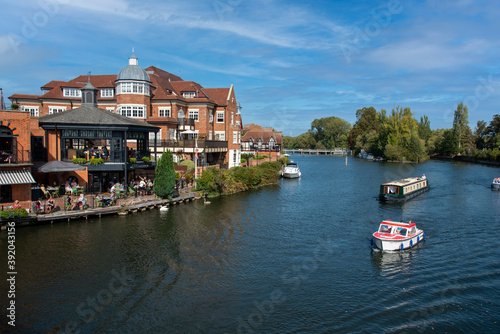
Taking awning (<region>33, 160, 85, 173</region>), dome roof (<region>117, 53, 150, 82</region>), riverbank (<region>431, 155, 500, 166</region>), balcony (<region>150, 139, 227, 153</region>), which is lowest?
riverbank (<region>431, 155, 500, 166</region>)

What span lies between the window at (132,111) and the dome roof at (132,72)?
11.5 ft

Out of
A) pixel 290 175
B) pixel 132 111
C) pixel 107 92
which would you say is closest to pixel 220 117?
pixel 132 111

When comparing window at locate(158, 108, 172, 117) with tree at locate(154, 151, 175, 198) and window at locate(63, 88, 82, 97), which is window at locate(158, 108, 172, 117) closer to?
window at locate(63, 88, 82, 97)

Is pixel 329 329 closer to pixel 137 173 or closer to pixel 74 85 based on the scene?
pixel 137 173

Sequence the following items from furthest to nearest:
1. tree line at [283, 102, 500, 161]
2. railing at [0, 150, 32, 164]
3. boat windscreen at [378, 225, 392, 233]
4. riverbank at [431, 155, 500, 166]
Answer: tree line at [283, 102, 500, 161] → riverbank at [431, 155, 500, 166] → railing at [0, 150, 32, 164] → boat windscreen at [378, 225, 392, 233]

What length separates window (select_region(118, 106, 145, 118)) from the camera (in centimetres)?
4509

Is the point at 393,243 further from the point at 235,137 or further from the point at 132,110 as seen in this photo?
the point at 235,137

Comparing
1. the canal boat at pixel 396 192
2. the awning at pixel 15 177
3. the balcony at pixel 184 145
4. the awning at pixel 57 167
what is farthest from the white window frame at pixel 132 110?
the canal boat at pixel 396 192

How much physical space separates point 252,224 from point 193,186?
13.7 meters

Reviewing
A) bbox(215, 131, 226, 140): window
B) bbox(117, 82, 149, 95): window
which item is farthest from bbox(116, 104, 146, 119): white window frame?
bbox(215, 131, 226, 140): window

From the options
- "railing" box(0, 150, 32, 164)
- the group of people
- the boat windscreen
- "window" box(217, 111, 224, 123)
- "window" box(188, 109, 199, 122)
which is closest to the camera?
the boat windscreen

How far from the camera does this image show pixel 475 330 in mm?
14406

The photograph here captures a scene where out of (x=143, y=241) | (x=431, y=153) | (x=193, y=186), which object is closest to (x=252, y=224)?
(x=143, y=241)

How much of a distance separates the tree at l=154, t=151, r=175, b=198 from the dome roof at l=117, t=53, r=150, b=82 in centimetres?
1604
